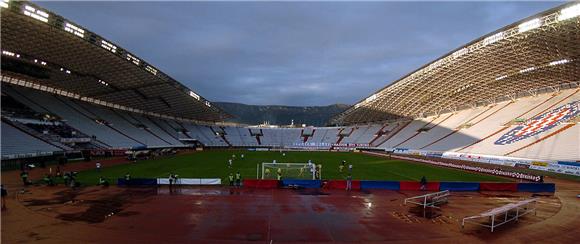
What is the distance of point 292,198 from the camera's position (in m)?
22.7

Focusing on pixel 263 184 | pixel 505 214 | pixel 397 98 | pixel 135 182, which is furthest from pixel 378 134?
pixel 505 214

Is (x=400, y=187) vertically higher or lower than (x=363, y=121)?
lower

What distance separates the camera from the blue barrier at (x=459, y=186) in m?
26.5

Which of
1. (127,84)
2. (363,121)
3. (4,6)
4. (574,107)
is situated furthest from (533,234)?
(363,121)

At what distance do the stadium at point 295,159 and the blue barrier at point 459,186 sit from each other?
124 mm

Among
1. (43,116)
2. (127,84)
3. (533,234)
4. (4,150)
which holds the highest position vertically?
(127,84)

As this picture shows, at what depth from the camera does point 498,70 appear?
53.8 meters

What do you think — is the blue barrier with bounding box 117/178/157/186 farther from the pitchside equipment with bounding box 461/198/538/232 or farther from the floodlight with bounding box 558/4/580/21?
the floodlight with bounding box 558/4/580/21

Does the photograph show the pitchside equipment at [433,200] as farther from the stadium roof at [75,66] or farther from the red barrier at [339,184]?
the stadium roof at [75,66]

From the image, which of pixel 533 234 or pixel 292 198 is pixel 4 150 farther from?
pixel 533 234

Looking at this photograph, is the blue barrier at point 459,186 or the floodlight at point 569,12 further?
the floodlight at point 569,12

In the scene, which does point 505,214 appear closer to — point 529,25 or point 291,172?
point 291,172

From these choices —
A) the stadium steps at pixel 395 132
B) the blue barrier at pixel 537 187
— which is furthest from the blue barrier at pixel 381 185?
the stadium steps at pixel 395 132

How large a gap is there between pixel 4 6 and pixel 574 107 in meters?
69.4
